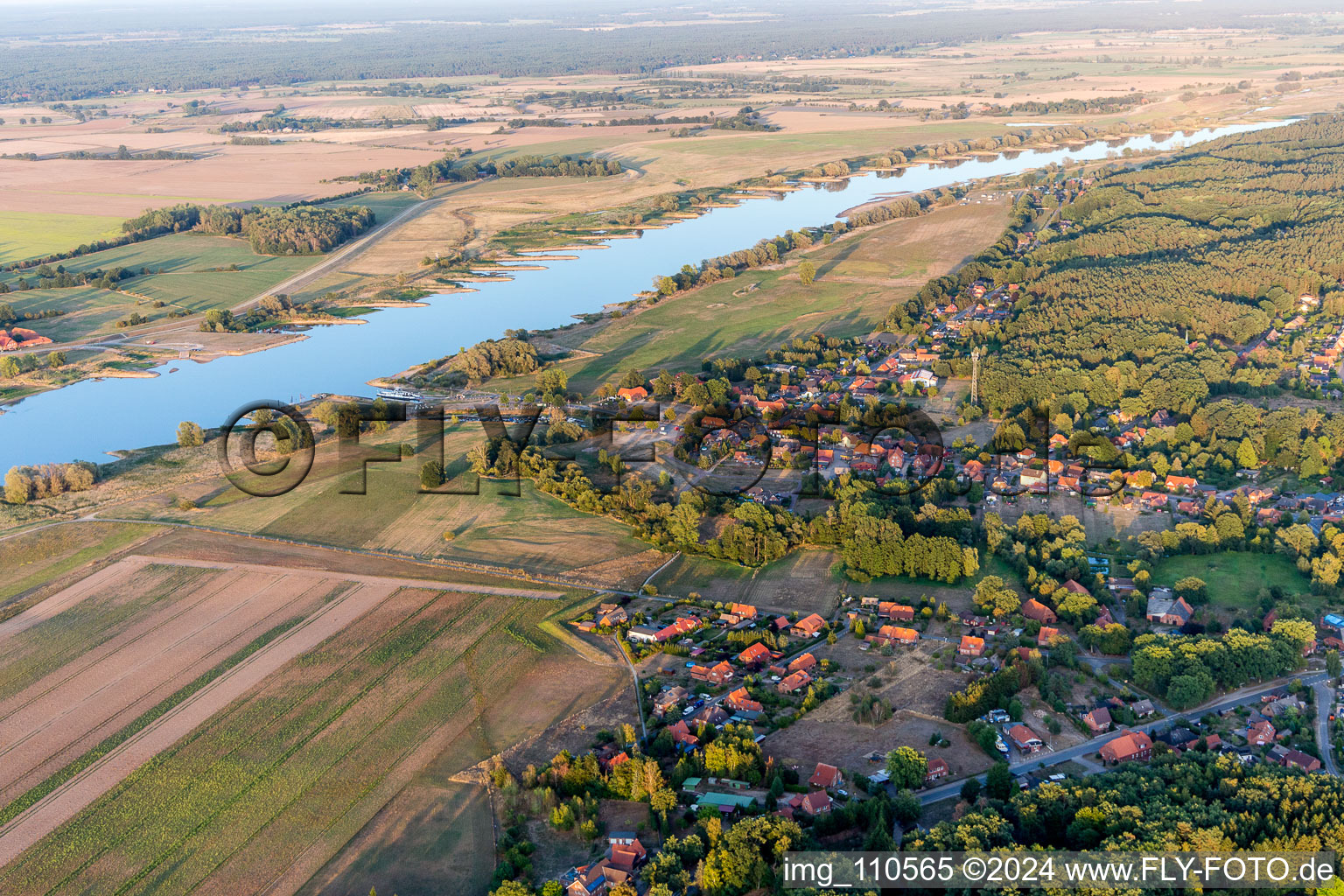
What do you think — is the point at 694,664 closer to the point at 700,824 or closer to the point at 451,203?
the point at 700,824

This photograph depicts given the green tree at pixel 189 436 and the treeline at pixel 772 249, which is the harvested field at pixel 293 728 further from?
the treeline at pixel 772 249

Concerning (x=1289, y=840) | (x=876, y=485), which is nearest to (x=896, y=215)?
(x=876, y=485)

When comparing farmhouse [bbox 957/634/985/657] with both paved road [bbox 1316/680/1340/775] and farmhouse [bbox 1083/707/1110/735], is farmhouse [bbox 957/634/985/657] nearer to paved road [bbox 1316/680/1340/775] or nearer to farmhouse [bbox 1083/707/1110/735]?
farmhouse [bbox 1083/707/1110/735]

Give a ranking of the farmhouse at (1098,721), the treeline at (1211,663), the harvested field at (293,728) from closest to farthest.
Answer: the harvested field at (293,728), the farmhouse at (1098,721), the treeline at (1211,663)

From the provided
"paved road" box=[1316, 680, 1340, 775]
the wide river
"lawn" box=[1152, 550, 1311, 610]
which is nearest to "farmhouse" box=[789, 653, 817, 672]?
"lawn" box=[1152, 550, 1311, 610]

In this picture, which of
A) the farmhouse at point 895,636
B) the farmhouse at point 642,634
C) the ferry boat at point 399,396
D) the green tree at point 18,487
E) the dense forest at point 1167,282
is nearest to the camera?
the farmhouse at point 895,636

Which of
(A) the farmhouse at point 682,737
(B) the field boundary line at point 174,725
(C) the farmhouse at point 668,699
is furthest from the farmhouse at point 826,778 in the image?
(B) the field boundary line at point 174,725
